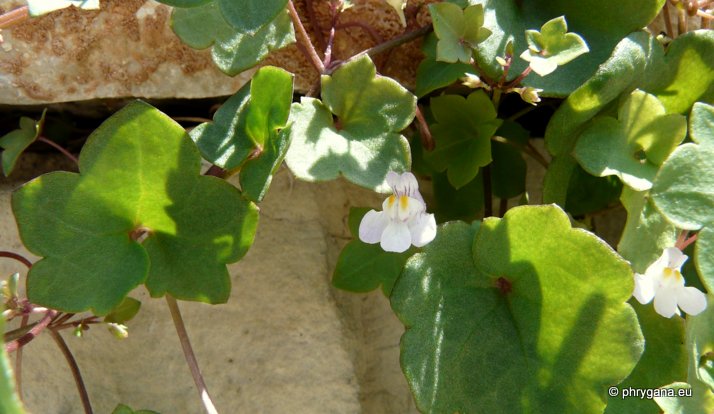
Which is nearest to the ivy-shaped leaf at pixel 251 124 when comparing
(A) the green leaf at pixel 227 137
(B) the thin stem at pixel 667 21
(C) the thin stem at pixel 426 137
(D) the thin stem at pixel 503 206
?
(A) the green leaf at pixel 227 137

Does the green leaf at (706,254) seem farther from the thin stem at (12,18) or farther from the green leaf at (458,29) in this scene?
the thin stem at (12,18)

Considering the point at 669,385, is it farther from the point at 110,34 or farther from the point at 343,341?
the point at 110,34

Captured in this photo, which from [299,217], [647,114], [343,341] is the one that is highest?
[647,114]

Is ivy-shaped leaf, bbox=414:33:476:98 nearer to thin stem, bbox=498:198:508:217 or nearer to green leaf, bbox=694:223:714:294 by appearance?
thin stem, bbox=498:198:508:217

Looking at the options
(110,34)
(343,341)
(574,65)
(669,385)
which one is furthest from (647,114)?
(110,34)

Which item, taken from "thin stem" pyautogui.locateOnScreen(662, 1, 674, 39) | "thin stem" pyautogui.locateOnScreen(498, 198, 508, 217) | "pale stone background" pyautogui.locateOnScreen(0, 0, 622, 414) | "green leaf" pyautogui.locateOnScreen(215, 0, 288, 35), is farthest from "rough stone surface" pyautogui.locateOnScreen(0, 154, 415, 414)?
Result: "thin stem" pyautogui.locateOnScreen(662, 1, 674, 39)

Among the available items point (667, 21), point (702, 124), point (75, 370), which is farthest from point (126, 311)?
point (667, 21)
